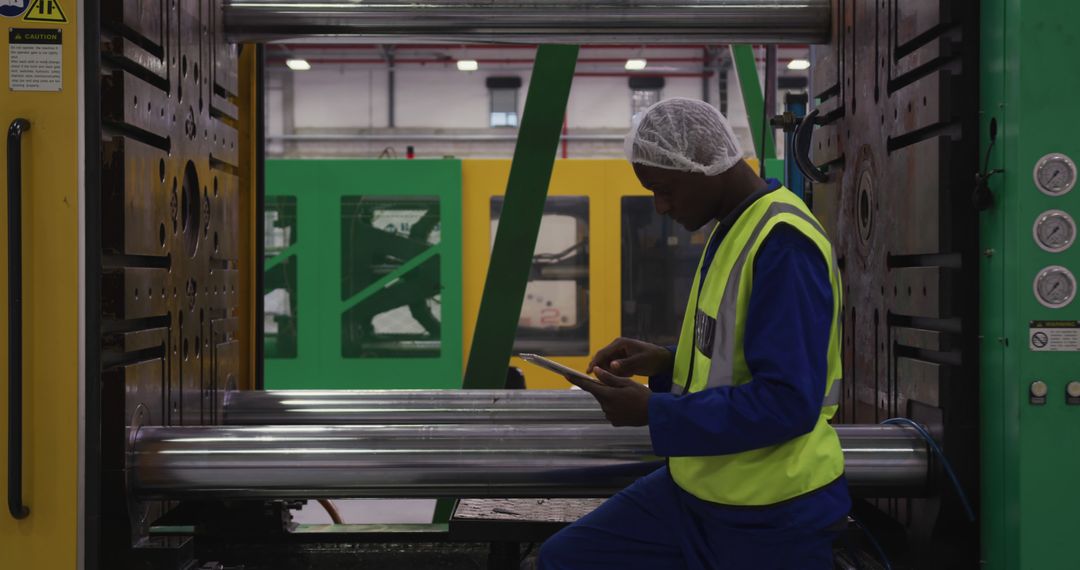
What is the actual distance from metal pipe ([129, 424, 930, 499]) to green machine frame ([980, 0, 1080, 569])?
0.27 m

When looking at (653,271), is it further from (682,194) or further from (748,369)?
(748,369)

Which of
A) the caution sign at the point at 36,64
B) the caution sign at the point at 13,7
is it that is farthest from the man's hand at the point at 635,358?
the caution sign at the point at 13,7

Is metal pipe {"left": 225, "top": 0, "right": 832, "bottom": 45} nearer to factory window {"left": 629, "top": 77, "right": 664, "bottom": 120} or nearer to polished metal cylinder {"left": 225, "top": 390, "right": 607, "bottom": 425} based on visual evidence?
polished metal cylinder {"left": 225, "top": 390, "right": 607, "bottom": 425}

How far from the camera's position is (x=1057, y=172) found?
184 cm

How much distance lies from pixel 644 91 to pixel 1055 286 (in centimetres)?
1205

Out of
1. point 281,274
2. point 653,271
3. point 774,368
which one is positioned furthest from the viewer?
point 653,271

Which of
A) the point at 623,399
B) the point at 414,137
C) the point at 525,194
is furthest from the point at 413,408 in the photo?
the point at 414,137

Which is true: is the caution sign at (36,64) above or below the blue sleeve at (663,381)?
above

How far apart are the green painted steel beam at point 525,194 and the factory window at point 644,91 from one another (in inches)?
410

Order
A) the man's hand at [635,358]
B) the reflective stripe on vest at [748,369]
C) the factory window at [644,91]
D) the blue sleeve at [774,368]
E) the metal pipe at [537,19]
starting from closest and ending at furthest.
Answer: the blue sleeve at [774,368] → the reflective stripe on vest at [748,369] → the man's hand at [635,358] → the metal pipe at [537,19] → the factory window at [644,91]

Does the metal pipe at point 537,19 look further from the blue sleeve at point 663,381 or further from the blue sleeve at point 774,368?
the blue sleeve at point 774,368

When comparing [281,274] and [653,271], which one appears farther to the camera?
[653,271]

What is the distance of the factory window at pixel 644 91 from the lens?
13383mm

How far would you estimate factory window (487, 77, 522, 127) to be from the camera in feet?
44.5
